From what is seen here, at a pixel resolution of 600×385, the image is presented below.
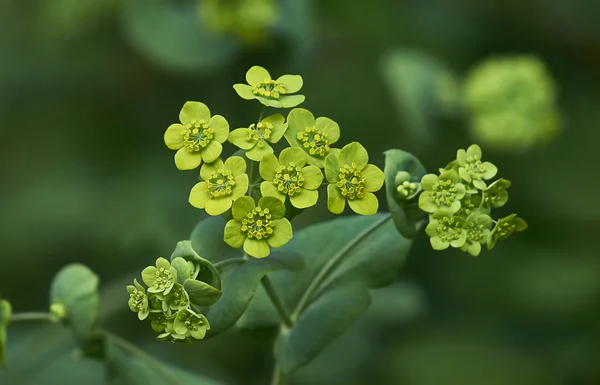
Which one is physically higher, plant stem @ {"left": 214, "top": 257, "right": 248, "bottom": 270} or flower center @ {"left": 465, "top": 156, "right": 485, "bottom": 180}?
plant stem @ {"left": 214, "top": 257, "right": 248, "bottom": 270}

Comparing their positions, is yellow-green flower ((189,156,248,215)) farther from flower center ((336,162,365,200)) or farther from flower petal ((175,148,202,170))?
flower center ((336,162,365,200))

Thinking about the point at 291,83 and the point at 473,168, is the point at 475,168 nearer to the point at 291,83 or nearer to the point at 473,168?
the point at 473,168

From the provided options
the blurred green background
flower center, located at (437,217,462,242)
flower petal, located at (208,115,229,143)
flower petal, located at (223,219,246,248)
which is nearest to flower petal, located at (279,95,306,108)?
flower petal, located at (208,115,229,143)

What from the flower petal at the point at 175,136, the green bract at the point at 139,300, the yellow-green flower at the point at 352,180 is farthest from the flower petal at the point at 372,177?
the green bract at the point at 139,300

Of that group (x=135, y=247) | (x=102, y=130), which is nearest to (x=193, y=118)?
(x=135, y=247)

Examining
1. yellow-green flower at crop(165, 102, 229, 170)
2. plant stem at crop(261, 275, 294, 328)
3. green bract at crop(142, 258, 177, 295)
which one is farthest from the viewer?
plant stem at crop(261, 275, 294, 328)

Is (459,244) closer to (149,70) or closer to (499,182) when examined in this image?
(499,182)
